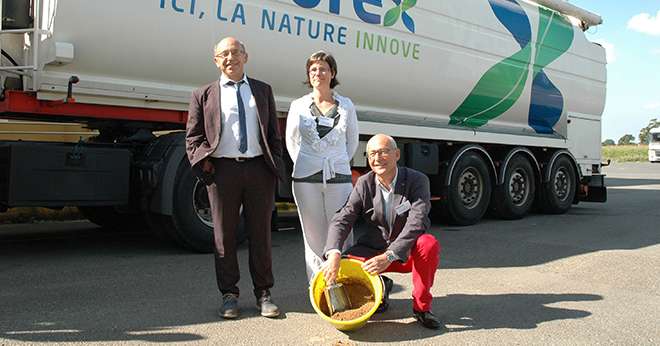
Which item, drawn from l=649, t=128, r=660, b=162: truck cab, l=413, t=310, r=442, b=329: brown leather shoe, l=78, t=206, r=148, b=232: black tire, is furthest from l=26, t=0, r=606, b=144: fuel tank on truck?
l=649, t=128, r=660, b=162: truck cab

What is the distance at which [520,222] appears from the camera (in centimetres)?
905

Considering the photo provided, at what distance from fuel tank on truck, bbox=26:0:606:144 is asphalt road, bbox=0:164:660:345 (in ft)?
4.74

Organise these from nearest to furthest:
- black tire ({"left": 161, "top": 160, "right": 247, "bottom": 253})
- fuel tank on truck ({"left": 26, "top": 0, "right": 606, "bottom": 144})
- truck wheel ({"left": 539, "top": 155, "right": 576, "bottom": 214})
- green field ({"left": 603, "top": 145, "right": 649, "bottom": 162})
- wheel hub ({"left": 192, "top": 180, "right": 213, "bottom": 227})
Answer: fuel tank on truck ({"left": 26, "top": 0, "right": 606, "bottom": 144}) < black tire ({"left": 161, "top": 160, "right": 247, "bottom": 253}) < wheel hub ({"left": 192, "top": 180, "right": 213, "bottom": 227}) < truck wheel ({"left": 539, "top": 155, "right": 576, "bottom": 214}) < green field ({"left": 603, "top": 145, "right": 649, "bottom": 162})

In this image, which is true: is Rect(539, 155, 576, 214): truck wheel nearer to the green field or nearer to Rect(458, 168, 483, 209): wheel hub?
Rect(458, 168, 483, 209): wheel hub

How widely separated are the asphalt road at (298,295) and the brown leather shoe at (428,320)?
3.4 inches

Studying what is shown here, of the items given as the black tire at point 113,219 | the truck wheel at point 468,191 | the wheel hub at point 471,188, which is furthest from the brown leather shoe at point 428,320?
the wheel hub at point 471,188

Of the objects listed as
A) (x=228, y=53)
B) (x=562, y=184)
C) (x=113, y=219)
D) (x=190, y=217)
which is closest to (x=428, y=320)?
(x=228, y=53)

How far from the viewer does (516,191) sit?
9.58 meters

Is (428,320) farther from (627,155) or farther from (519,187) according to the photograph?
(627,155)

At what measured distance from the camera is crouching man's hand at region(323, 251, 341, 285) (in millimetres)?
3471

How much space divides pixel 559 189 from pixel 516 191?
4.08 feet

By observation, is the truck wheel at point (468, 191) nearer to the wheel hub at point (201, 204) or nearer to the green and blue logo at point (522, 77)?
the green and blue logo at point (522, 77)

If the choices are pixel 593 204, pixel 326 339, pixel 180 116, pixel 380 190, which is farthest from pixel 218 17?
pixel 593 204

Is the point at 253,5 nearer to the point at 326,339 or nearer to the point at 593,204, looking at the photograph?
the point at 326,339
